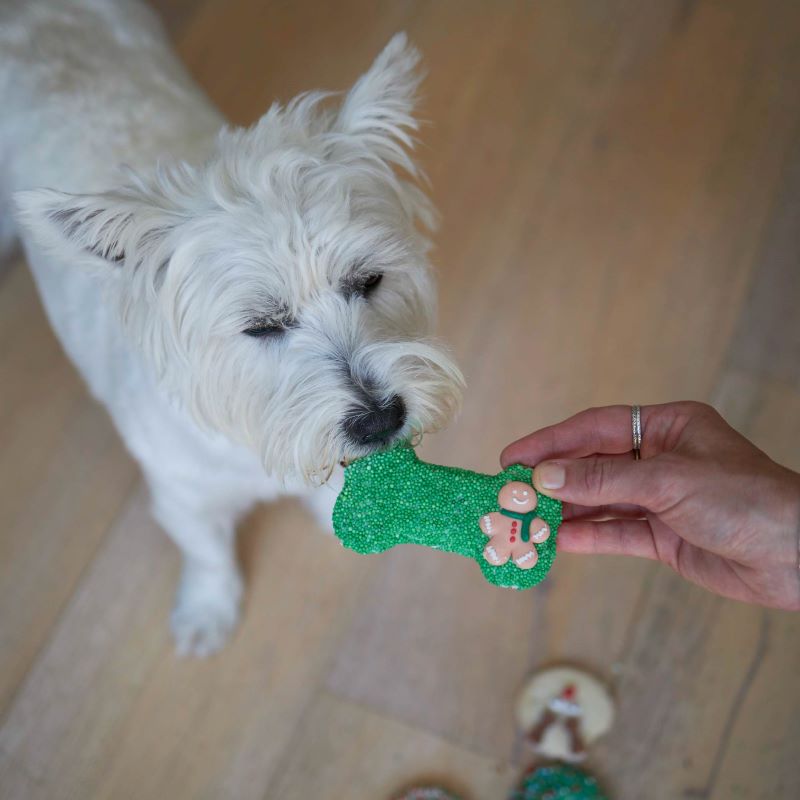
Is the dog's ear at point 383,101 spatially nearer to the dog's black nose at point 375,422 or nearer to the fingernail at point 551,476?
the dog's black nose at point 375,422

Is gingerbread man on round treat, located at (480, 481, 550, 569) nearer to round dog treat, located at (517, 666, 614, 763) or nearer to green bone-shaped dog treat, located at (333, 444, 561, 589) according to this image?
green bone-shaped dog treat, located at (333, 444, 561, 589)

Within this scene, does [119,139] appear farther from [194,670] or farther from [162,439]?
[194,670]

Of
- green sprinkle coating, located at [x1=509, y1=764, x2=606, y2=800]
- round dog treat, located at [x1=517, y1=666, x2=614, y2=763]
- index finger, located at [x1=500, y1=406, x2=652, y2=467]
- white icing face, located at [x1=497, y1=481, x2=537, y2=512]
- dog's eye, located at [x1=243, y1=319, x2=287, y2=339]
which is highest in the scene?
index finger, located at [x1=500, y1=406, x2=652, y2=467]

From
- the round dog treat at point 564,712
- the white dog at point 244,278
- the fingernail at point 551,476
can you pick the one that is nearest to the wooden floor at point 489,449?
the round dog treat at point 564,712

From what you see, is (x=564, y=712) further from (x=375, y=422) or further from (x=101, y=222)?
(x=101, y=222)

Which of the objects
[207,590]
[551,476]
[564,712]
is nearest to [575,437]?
[551,476]

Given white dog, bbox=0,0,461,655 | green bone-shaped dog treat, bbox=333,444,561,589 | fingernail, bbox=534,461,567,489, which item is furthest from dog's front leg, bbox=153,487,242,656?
fingernail, bbox=534,461,567,489
